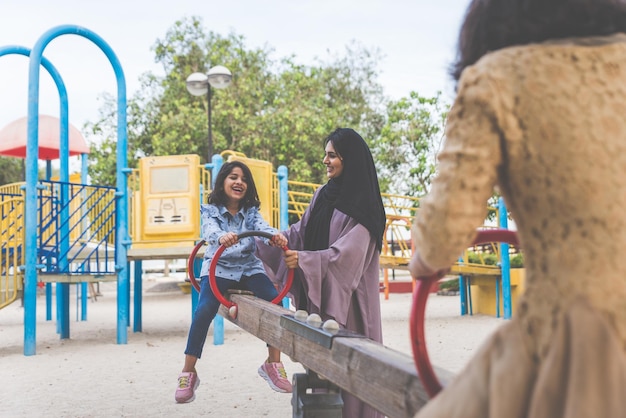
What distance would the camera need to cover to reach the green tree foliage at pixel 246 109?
21.5m

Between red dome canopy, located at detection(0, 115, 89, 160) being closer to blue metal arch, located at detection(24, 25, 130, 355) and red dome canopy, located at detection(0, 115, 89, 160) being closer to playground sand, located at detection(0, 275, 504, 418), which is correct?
playground sand, located at detection(0, 275, 504, 418)

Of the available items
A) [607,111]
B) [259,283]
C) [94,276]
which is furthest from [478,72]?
[94,276]

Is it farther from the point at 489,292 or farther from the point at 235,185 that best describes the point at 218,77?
the point at 235,185

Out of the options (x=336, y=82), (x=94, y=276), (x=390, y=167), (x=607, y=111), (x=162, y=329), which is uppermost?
(x=336, y=82)

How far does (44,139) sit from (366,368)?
14184 millimetres

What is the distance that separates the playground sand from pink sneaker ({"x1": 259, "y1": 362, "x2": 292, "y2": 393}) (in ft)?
0.88

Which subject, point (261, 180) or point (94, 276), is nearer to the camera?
point (94, 276)

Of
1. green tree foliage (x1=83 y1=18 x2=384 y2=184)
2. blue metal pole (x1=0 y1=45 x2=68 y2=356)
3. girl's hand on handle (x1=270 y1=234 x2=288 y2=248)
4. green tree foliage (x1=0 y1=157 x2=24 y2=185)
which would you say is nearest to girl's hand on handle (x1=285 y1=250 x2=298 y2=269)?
girl's hand on handle (x1=270 y1=234 x2=288 y2=248)

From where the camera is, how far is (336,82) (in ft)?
80.7

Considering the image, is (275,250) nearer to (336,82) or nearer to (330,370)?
(330,370)

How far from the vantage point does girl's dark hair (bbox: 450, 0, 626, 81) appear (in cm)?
136

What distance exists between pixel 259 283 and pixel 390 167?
1868 centimetres

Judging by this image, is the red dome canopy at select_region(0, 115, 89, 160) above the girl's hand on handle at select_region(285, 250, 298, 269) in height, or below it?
above

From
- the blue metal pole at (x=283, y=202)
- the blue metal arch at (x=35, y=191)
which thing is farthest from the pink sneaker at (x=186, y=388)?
the blue metal pole at (x=283, y=202)
